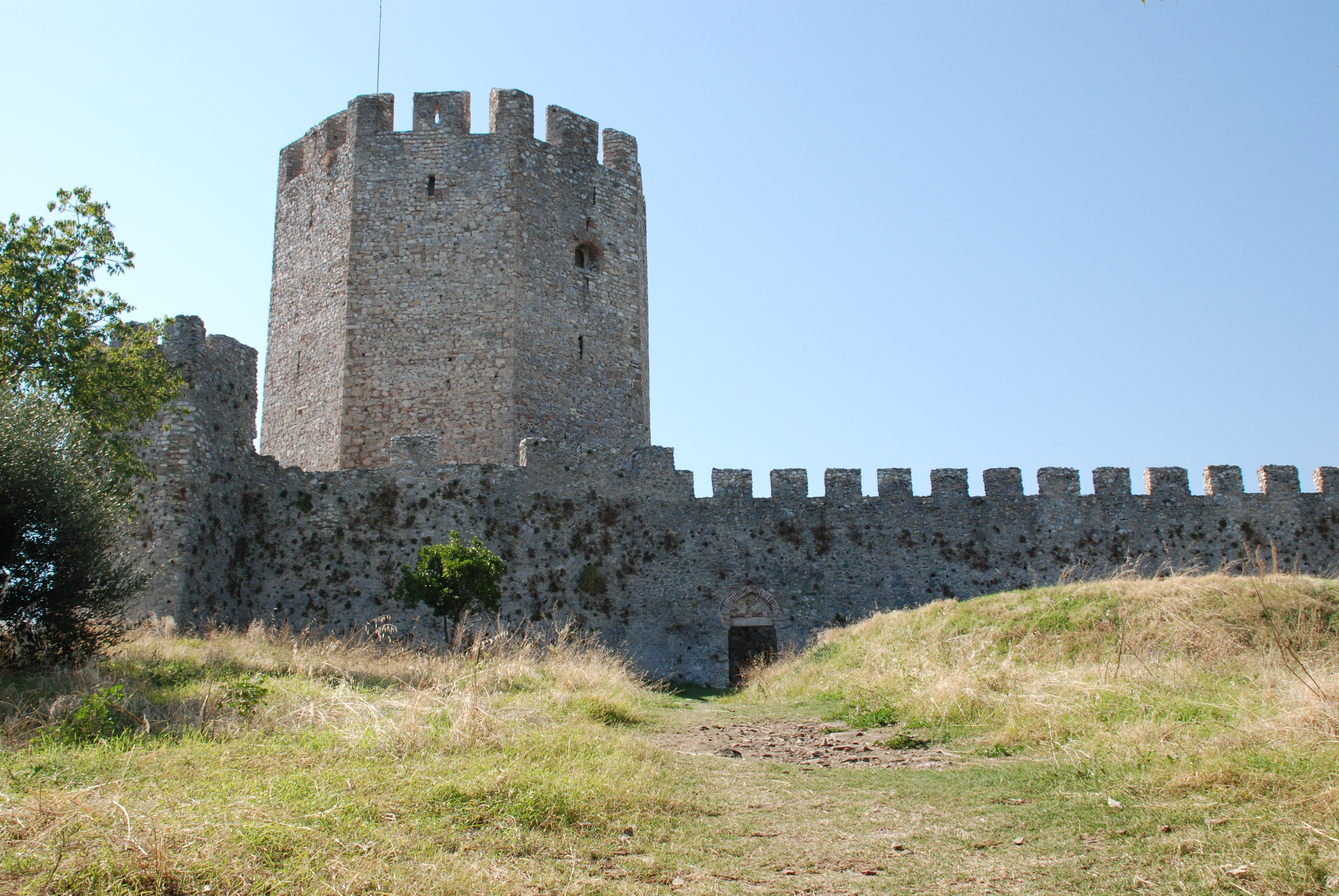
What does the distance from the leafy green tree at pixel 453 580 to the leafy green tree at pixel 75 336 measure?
3.95 metres

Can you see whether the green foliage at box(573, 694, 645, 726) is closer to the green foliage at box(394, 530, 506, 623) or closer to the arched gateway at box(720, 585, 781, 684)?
the green foliage at box(394, 530, 506, 623)

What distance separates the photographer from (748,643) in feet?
58.2

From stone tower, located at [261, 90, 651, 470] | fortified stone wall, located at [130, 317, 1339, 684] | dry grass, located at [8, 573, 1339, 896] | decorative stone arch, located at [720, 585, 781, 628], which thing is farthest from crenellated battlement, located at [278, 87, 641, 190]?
dry grass, located at [8, 573, 1339, 896]

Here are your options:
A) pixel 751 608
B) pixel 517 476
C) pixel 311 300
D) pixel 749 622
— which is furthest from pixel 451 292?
pixel 749 622

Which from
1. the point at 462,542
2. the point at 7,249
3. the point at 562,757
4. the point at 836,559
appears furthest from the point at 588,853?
the point at 836,559

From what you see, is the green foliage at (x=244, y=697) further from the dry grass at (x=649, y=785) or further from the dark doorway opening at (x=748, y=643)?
the dark doorway opening at (x=748, y=643)

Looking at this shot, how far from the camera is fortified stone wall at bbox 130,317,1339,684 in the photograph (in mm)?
16500

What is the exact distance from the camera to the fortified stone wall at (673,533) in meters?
16.5

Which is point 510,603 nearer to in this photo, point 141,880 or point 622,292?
point 622,292

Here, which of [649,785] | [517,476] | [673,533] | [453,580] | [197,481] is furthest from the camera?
[673,533]

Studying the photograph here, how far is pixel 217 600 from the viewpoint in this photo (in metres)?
15.4

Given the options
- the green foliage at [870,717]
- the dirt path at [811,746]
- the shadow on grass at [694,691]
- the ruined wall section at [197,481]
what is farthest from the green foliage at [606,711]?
the ruined wall section at [197,481]

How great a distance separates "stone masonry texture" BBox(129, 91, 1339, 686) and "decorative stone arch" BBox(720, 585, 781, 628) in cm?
6

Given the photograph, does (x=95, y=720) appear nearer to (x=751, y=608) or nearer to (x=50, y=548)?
(x=50, y=548)
